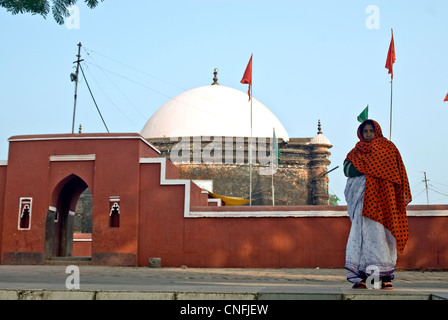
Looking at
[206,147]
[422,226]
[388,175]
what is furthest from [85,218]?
[388,175]

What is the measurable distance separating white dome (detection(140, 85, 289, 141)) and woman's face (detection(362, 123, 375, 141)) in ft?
56.2

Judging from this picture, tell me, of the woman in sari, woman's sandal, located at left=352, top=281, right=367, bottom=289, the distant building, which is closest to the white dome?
the distant building

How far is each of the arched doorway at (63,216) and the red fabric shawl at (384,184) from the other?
A: 35.9 ft

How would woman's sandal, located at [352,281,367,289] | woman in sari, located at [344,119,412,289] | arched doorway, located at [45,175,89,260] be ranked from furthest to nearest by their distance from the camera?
arched doorway, located at [45,175,89,260] < woman in sari, located at [344,119,412,289] < woman's sandal, located at [352,281,367,289]

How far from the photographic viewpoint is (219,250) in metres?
14.6

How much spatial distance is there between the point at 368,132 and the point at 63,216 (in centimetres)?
1249

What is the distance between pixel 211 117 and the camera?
24281 millimetres

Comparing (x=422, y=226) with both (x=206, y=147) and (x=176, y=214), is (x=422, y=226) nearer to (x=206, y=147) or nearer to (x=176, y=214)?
(x=176, y=214)

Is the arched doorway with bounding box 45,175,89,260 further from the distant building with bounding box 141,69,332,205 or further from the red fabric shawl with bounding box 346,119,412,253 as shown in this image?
the red fabric shawl with bounding box 346,119,412,253

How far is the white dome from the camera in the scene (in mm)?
23875

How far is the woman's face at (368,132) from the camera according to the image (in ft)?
21.0
